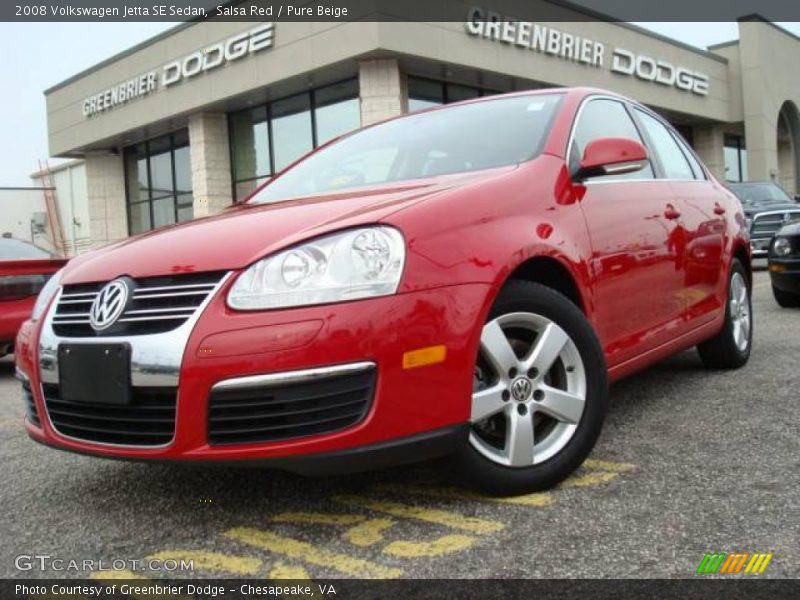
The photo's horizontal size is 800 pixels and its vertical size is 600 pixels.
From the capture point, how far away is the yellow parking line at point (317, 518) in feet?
7.95

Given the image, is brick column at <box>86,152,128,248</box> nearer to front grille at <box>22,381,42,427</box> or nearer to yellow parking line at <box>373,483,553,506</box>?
front grille at <box>22,381,42,427</box>

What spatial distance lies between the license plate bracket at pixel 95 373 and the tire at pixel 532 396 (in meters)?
1.02

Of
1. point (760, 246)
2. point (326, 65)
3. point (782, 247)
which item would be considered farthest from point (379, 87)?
Answer: point (782, 247)

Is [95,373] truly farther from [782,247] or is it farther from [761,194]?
[761,194]

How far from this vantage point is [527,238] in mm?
2629

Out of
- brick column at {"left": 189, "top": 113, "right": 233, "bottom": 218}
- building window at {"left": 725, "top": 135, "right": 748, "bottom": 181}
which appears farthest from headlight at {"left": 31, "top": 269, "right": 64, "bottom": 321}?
building window at {"left": 725, "top": 135, "right": 748, "bottom": 181}

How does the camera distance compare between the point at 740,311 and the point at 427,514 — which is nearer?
the point at 427,514

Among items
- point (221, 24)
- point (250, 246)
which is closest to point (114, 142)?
point (221, 24)

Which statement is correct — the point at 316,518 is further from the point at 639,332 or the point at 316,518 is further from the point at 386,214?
the point at 639,332

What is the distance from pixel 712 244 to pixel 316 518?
2762 millimetres

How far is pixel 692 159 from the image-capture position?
4566 millimetres

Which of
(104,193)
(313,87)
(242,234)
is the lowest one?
(242,234)

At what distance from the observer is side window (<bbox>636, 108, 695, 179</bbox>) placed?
403cm

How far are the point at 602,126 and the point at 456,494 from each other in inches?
72.7
